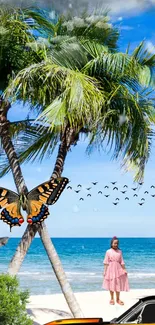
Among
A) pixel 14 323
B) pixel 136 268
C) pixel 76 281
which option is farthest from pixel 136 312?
pixel 136 268

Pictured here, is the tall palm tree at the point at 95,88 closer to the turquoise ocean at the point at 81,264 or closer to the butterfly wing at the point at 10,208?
the butterfly wing at the point at 10,208

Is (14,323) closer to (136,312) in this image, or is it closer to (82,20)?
(136,312)

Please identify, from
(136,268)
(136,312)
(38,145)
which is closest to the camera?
(136,312)

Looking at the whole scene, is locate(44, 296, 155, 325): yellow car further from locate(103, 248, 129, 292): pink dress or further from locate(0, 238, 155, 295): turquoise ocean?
locate(0, 238, 155, 295): turquoise ocean

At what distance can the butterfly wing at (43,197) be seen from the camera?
14.4 m

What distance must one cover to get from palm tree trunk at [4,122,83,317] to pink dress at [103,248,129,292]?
1240 mm

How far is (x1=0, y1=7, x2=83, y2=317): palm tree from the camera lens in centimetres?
1435

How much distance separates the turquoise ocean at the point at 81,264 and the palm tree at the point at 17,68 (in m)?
21.0

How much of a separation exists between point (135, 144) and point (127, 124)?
1.36 feet

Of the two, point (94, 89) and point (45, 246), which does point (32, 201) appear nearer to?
point (45, 246)

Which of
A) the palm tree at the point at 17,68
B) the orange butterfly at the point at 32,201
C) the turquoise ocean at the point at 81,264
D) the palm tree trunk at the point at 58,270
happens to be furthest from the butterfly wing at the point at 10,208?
the turquoise ocean at the point at 81,264

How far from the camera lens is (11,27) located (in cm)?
1434

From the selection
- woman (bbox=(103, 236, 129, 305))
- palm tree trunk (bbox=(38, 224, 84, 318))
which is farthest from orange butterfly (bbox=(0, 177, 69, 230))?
woman (bbox=(103, 236, 129, 305))

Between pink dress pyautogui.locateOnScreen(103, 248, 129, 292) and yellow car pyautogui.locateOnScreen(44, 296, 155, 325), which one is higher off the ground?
pink dress pyautogui.locateOnScreen(103, 248, 129, 292)
